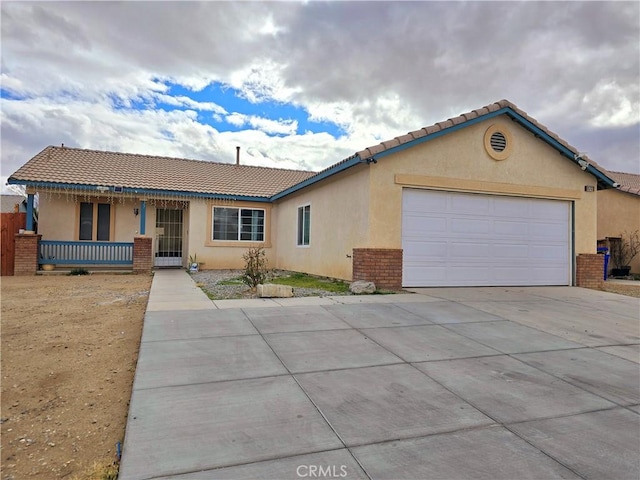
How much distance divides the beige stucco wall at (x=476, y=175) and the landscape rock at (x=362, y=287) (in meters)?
1.05

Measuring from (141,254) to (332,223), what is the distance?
761cm

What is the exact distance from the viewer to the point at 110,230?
15.8 meters

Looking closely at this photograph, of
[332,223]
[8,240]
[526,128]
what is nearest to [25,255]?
[8,240]

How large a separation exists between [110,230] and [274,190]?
691cm

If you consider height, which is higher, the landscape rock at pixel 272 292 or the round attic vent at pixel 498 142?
the round attic vent at pixel 498 142

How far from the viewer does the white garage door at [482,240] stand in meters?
10.1

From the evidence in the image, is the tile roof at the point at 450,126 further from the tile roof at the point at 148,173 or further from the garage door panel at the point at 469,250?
the tile roof at the point at 148,173

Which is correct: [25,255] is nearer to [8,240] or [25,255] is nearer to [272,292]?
[8,240]

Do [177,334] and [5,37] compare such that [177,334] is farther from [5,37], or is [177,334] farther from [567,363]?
[5,37]

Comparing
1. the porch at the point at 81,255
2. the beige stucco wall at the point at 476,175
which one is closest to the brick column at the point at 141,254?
the porch at the point at 81,255

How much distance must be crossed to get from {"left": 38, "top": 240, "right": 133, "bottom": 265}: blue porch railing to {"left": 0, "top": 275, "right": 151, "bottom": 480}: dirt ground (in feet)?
22.4

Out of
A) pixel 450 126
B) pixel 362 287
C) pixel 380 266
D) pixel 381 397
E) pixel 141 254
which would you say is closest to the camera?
pixel 381 397

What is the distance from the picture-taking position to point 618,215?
60.7ft

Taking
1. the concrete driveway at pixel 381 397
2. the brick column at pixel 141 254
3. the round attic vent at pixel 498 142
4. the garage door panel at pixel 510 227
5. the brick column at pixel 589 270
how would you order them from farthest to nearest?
the brick column at pixel 141 254 < the brick column at pixel 589 270 < the garage door panel at pixel 510 227 < the round attic vent at pixel 498 142 < the concrete driveway at pixel 381 397
